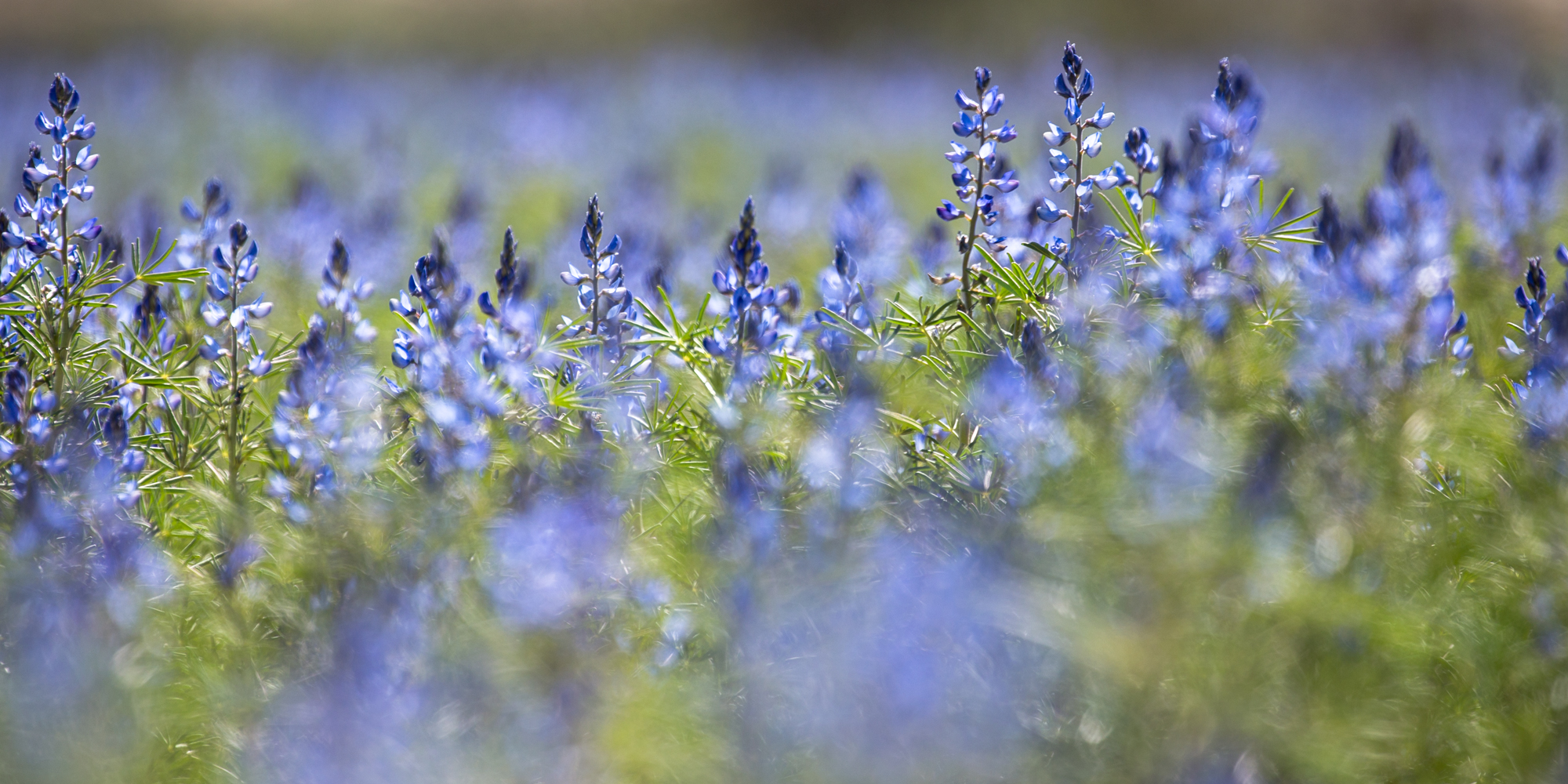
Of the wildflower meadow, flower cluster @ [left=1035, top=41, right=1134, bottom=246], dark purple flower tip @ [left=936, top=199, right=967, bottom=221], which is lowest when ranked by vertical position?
the wildflower meadow

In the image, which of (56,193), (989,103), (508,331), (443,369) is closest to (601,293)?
(508,331)

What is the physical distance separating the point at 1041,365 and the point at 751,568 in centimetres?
48

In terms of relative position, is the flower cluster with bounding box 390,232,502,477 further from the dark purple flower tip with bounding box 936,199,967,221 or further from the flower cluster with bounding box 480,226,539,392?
the dark purple flower tip with bounding box 936,199,967,221

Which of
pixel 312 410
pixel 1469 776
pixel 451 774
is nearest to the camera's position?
pixel 451 774

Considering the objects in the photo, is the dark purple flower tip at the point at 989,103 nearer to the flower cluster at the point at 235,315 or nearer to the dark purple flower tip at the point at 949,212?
the dark purple flower tip at the point at 949,212

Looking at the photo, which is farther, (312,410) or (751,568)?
(312,410)

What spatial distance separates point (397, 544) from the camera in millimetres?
1374

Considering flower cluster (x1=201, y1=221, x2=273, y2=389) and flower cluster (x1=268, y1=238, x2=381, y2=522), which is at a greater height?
flower cluster (x1=201, y1=221, x2=273, y2=389)

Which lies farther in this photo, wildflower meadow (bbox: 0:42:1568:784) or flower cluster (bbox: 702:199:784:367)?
flower cluster (bbox: 702:199:784:367)

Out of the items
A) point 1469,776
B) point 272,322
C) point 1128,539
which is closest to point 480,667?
point 1128,539

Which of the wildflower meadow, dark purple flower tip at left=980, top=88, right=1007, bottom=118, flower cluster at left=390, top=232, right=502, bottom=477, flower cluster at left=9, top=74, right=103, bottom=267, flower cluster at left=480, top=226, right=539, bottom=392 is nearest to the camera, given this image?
the wildflower meadow

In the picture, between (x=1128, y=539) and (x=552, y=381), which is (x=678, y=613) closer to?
(x=552, y=381)

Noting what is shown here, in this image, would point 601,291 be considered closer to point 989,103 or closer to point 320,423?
point 320,423

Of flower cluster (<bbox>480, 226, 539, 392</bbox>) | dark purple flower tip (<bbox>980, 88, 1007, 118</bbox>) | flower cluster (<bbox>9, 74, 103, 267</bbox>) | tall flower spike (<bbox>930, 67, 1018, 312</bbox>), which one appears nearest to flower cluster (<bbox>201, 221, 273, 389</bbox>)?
flower cluster (<bbox>9, 74, 103, 267</bbox>)
